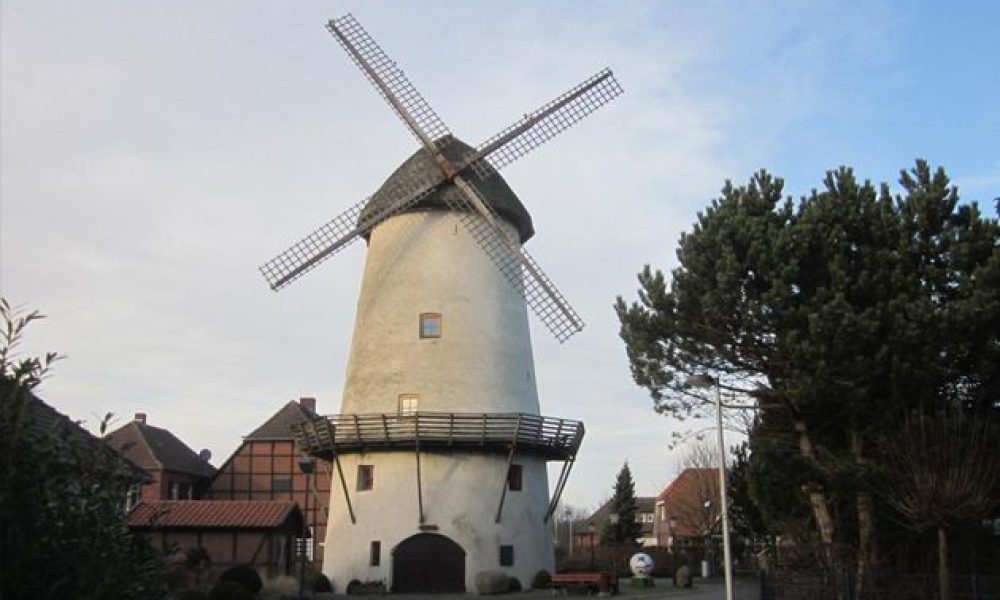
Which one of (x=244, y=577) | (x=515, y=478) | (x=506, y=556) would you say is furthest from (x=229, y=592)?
(x=515, y=478)

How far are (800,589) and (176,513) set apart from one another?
61.1 feet

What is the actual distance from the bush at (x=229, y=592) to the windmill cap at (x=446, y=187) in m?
13.0

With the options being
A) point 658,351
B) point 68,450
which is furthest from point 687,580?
point 68,450

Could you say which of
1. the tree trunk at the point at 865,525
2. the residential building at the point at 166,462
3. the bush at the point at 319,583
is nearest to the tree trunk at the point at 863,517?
the tree trunk at the point at 865,525

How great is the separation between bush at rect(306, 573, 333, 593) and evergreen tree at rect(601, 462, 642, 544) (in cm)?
3083

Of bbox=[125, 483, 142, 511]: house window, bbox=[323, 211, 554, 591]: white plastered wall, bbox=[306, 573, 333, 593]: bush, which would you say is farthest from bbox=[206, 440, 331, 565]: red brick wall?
bbox=[125, 483, 142, 511]: house window

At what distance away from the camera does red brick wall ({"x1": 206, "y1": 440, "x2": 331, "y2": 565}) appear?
45.3 m

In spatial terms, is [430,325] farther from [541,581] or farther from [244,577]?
[244,577]

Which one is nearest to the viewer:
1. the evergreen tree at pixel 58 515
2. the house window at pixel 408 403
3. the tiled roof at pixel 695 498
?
the evergreen tree at pixel 58 515

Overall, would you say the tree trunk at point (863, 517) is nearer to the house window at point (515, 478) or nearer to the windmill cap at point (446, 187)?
the house window at point (515, 478)

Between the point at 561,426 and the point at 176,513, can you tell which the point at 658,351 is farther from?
the point at 176,513

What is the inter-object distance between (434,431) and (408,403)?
131cm

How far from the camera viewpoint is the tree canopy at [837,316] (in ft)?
62.7

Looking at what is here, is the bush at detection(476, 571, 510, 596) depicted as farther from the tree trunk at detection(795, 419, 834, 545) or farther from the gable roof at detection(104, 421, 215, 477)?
the gable roof at detection(104, 421, 215, 477)
